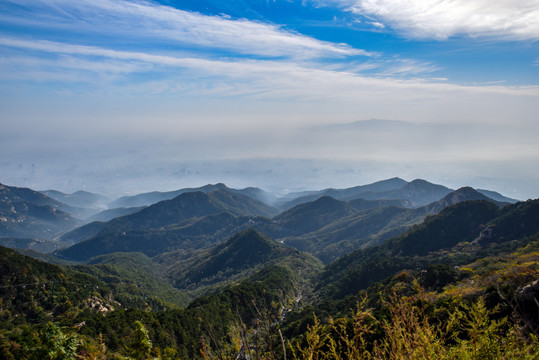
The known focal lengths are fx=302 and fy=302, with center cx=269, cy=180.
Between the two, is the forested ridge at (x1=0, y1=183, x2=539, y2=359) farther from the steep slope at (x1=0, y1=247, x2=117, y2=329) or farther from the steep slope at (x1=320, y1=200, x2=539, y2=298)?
the steep slope at (x1=320, y1=200, x2=539, y2=298)

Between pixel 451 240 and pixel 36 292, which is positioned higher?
pixel 451 240

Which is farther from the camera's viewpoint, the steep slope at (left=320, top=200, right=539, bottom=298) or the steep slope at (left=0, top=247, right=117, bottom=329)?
the steep slope at (left=320, top=200, right=539, bottom=298)

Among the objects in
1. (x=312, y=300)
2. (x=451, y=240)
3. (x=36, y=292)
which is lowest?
(x=312, y=300)

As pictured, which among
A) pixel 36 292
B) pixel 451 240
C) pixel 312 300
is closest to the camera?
pixel 36 292

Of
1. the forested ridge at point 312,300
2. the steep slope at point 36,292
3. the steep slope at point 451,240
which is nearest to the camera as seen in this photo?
the forested ridge at point 312,300

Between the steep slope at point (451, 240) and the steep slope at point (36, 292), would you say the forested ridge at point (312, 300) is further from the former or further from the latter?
the steep slope at point (451, 240)

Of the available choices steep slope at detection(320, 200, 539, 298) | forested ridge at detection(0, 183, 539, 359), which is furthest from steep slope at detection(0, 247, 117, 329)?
steep slope at detection(320, 200, 539, 298)

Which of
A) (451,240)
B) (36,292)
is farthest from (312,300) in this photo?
(36,292)

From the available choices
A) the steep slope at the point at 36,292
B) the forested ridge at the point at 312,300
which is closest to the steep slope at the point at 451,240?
the forested ridge at the point at 312,300

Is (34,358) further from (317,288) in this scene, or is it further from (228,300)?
(317,288)

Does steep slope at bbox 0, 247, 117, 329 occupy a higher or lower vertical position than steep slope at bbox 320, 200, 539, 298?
lower

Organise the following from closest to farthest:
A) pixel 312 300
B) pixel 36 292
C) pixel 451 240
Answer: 1. pixel 36 292
2. pixel 312 300
3. pixel 451 240

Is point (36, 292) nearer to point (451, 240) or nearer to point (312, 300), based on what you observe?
point (312, 300)

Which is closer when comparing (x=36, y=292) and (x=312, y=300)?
(x=36, y=292)
